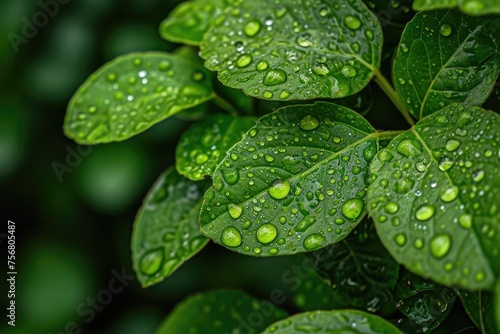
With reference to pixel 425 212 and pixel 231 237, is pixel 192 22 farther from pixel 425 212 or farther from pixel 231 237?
pixel 425 212

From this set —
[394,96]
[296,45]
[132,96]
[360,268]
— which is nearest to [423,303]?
[360,268]

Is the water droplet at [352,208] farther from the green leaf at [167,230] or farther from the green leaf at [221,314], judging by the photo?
the green leaf at [221,314]

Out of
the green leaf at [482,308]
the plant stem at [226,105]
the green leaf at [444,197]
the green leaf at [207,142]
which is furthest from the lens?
the plant stem at [226,105]

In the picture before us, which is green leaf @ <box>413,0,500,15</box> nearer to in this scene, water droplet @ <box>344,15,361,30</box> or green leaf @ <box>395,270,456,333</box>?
water droplet @ <box>344,15,361,30</box>

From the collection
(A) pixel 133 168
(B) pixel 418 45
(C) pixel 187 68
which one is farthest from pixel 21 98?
(B) pixel 418 45

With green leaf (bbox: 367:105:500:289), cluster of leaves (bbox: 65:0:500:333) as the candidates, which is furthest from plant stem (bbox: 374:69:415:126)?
green leaf (bbox: 367:105:500:289)

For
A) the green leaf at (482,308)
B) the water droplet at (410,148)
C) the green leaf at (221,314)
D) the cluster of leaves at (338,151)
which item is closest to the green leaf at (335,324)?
the cluster of leaves at (338,151)
